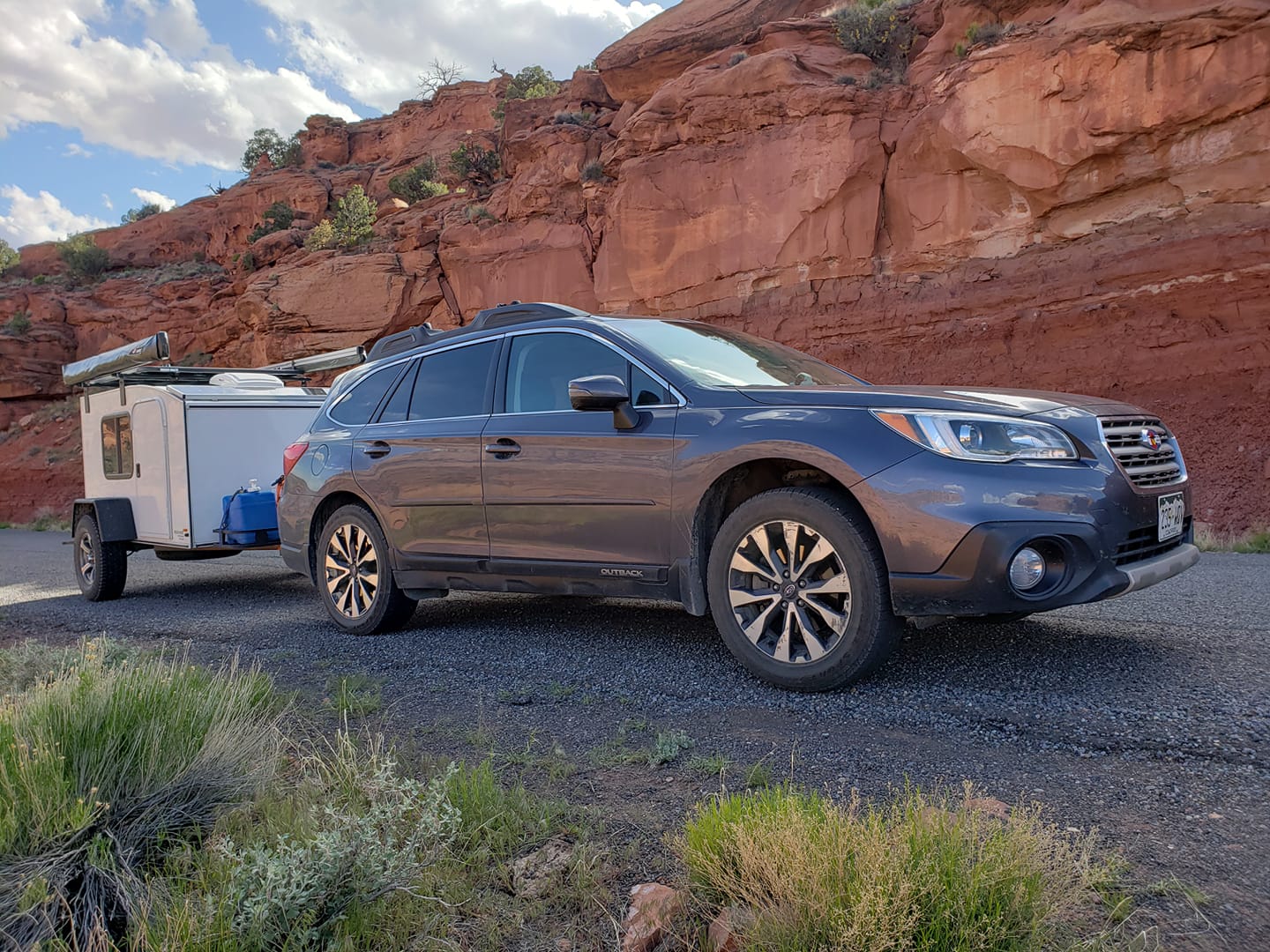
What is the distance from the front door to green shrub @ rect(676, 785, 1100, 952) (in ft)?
7.97

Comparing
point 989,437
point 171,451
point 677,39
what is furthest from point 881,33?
point 989,437

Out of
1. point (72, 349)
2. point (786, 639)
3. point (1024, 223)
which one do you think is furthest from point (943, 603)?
point (72, 349)

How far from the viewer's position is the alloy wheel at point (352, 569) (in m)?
6.06

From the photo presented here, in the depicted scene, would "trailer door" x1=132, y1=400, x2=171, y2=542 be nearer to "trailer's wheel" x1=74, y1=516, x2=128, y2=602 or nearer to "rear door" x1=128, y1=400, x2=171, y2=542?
"rear door" x1=128, y1=400, x2=171, y2=542

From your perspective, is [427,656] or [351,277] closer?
[427,656]

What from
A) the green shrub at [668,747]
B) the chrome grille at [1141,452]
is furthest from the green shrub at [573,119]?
the green shrub at [668,747]

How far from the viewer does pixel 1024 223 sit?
1766 cm

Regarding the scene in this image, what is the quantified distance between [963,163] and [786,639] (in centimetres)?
1723

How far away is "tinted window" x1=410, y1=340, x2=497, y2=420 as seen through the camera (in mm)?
5626

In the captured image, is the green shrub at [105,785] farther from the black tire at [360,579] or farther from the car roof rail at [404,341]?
the car roof rail at [404,341]

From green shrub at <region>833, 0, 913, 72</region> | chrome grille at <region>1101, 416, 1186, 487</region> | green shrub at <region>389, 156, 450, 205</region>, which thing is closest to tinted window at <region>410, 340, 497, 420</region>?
chrome grille at <region>1101, 416, 1186, 487</region>

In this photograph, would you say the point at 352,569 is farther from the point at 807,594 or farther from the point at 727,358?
the point at 807,594

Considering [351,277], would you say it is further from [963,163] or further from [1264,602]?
[1264,602]

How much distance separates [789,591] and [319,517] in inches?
154
